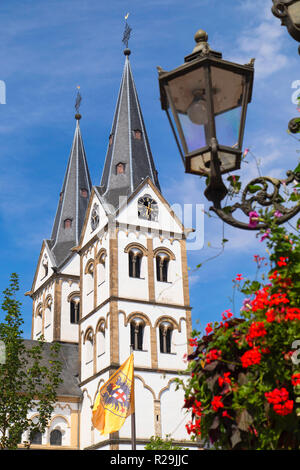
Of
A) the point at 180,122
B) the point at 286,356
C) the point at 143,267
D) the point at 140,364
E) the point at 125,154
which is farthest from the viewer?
the point at 125,154

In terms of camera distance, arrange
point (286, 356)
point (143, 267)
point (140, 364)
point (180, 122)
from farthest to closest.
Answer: point (143, 267), point (140, 364), point (180, 122), point (286, 356)

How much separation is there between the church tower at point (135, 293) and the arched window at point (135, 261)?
0.05 meters

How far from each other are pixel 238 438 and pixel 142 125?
41.0m

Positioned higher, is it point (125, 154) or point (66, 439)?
point (125, 154)

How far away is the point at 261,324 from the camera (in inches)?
174

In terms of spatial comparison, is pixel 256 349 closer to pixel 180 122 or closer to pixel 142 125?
pixel 180 122

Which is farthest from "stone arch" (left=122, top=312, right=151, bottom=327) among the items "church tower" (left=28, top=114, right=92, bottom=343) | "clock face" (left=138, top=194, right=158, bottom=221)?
"church tower" (left=28, top=114, right=92, bottom=343)

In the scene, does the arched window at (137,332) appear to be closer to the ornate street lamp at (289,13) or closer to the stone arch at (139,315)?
the stone arch at (139,315)

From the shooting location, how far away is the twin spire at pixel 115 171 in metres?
41.9

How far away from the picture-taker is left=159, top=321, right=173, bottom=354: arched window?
36906mm

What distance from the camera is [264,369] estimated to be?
441cm

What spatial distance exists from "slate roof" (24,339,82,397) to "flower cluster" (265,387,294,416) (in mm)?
34026

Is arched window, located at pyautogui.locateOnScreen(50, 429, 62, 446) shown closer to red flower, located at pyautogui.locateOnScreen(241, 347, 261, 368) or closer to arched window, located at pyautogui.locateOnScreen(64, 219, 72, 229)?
arched window, located at pyautogui.locateOnScreen(64, 219, 72, 229)
